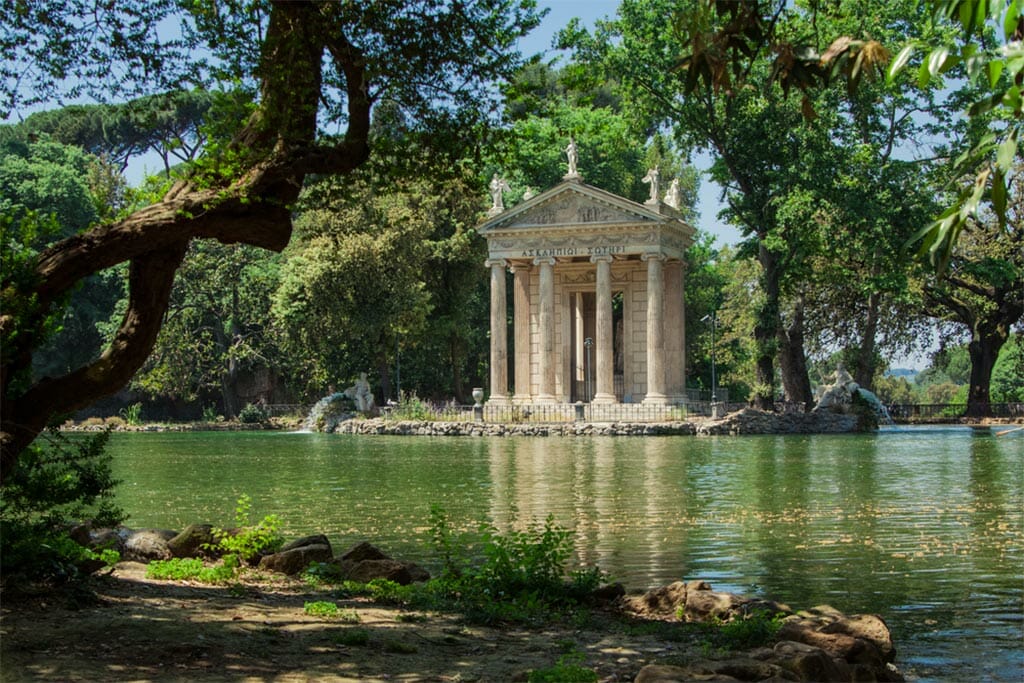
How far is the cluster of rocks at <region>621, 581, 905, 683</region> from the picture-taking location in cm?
727

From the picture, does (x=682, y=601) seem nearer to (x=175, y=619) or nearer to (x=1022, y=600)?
(x=1022, y=600)

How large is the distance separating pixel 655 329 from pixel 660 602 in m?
44.7

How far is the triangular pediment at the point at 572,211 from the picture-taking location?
54.1 meters

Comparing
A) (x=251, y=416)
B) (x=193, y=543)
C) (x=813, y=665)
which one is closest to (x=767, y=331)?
(x=251, y=416)

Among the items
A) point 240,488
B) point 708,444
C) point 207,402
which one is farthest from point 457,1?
point 207,402

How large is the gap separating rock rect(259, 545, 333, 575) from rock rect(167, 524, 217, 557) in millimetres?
691

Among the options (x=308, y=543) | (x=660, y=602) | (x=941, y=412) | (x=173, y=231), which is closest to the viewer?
(x=173, y=231)

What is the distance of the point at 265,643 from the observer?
317 inches

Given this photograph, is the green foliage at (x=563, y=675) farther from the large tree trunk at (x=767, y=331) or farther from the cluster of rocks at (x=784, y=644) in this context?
the large tree trunk at (x=767, y=331)

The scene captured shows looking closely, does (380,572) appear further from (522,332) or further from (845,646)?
(522,332)

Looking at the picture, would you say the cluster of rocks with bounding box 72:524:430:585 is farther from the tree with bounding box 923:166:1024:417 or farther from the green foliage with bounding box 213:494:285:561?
the tree with bounding box 923:166:1024:417

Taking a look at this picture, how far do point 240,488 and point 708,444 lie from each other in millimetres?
20136

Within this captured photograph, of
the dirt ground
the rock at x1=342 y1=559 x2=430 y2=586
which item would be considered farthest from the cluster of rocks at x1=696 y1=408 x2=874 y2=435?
the dirt ground

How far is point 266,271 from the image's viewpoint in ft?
221
